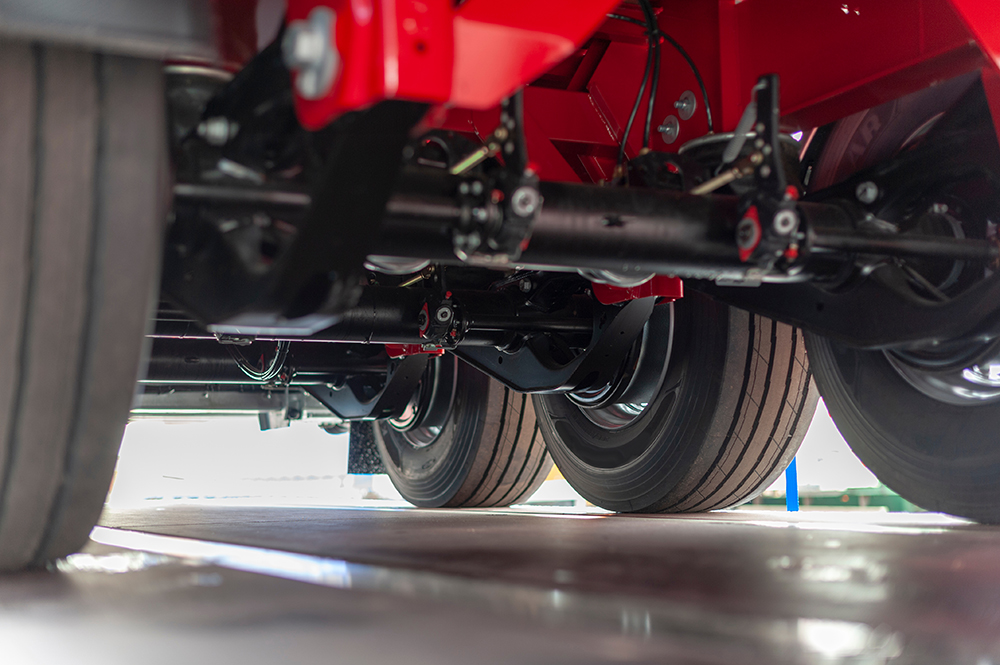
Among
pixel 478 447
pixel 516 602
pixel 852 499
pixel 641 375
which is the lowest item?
pixel 852 499

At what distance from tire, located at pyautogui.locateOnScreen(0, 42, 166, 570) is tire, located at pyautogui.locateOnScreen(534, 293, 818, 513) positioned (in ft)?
6.13

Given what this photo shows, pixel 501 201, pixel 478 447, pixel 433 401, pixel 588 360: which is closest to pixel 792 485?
pixel 478 447

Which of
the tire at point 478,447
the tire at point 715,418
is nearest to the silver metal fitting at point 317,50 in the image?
the tire at point 715,418

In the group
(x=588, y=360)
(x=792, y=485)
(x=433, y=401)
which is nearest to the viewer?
(x=588, y=360)

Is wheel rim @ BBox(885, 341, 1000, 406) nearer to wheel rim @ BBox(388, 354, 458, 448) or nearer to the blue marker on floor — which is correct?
wheel rim @ BBox(388, 354, 458, 448)

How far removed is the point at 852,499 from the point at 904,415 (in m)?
9.39

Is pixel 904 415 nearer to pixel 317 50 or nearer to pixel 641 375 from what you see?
pixel 641 375

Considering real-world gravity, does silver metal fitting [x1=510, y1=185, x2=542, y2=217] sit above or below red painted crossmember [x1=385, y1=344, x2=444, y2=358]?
above

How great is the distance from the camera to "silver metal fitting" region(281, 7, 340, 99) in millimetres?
1080

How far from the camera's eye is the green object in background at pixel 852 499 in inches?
403

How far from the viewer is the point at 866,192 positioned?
1.99m

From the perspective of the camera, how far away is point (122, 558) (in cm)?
147

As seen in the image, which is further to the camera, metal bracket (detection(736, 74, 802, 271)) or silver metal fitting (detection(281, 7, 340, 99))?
metal bracket (detection(736, 74, 802, 271))

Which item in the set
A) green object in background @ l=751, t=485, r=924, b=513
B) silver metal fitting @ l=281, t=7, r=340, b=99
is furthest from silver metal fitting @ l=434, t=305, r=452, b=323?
green object in background @ l=751, t=485, r=924, b=513
